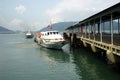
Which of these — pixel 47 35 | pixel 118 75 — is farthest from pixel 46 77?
pixel 47 35

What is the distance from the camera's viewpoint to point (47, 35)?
157 feet

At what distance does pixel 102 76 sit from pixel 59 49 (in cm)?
2452

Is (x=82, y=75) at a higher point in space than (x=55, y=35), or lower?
lower

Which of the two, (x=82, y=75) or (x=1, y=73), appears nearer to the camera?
(x=82, y=75)

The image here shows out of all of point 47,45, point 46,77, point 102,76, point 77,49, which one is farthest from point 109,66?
point 47,45

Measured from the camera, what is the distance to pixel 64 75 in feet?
71.5

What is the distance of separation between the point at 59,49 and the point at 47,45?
12.4ft

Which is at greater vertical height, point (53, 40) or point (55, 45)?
point (53, 40)

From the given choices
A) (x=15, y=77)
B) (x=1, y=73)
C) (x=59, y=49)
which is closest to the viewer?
(x=15, y=77)

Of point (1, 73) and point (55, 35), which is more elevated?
point (55, 35)

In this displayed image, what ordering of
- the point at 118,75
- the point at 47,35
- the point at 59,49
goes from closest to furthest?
the point at 118,75 → the point at 59,49 → the point at 47,35

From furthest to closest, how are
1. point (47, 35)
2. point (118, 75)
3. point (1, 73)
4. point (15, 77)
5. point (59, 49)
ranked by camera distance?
point (47, 35) → point (59, 49) → point (1, 73) → point (15, 77) → point (118, 75)

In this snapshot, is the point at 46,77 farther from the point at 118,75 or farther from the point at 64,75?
the point at 118,75

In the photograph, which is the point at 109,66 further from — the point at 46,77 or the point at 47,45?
the point at 47,45
